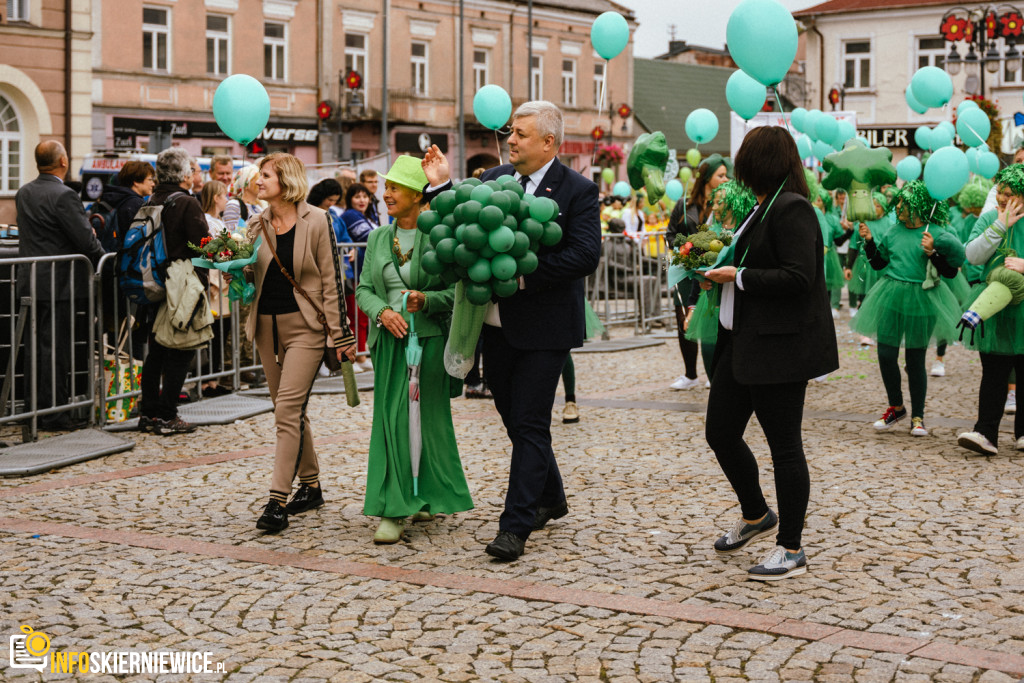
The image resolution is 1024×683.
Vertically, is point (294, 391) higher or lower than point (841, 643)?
higher

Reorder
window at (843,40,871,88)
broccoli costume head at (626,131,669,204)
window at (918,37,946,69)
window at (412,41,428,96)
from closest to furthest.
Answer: broccoli costume head at (626,131,669,204), window at (412,41,428,96), window at (918,37,946,69), window at (843,40,871,88)

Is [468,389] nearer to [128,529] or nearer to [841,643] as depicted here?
[128,529]

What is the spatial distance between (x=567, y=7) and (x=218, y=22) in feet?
47.2

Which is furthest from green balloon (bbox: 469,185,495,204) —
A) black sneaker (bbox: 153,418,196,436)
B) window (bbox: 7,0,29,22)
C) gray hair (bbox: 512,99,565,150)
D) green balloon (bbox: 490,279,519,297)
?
window (bbox: 7,0,29,22)

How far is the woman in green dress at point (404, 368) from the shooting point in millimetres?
5895

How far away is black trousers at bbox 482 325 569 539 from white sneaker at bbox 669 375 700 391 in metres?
5.52

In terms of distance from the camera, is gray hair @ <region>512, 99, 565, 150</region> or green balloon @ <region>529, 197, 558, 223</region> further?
gray hair @ <region>512, 99, 565, 150</region>

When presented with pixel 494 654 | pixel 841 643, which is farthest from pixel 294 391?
pixel 841 643

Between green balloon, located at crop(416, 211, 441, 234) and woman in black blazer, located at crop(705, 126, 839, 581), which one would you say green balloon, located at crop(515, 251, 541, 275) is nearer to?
green balloon, located at crop(416, 211, 441, 234)

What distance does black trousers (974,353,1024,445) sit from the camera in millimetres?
7910

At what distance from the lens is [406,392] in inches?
235

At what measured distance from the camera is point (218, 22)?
34344 mm

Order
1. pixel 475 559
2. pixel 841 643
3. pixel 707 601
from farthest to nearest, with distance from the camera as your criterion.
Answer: pixel 475 559 < pixel 707 601 < pixel 841 643

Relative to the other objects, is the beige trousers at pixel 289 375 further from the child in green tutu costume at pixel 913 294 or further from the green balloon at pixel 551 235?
the child in green tutu costume at pixel 913 294
